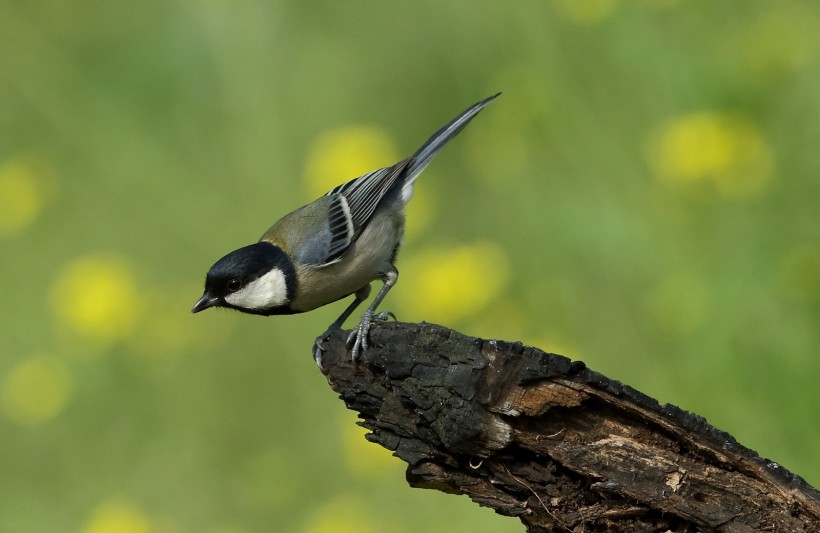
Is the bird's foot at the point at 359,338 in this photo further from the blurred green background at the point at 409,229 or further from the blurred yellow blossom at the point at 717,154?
the blurred yellow blossom at the point at 717,154

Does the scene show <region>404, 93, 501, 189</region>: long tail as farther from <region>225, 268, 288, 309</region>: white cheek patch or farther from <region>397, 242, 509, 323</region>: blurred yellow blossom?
<region>225, 268, 288, 309</region>: white cheek patch

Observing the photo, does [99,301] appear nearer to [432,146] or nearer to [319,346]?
[432,146]

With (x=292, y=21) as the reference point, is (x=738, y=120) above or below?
below

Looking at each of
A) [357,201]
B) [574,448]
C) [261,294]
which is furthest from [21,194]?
[574,448]

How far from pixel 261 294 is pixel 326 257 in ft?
0.91

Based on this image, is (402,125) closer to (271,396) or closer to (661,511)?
(271,396)

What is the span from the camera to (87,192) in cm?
693

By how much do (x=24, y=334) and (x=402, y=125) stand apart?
8.77ft

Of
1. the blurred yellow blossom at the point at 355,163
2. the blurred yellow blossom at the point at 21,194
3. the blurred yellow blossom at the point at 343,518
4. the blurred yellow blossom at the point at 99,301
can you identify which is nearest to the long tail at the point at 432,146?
the blurred yellow blossom at the point at 355,163

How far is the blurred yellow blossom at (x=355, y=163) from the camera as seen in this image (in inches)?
204

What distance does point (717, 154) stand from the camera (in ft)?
13.5

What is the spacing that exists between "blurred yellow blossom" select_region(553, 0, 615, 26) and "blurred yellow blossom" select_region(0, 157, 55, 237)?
10.1 ft

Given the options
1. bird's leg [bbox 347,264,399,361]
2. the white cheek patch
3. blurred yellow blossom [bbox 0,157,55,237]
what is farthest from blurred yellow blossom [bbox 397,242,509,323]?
blurred yellow blossom [bbox 0,157,55,237]

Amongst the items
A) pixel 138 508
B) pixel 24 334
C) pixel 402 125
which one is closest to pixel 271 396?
pixel 138 508
